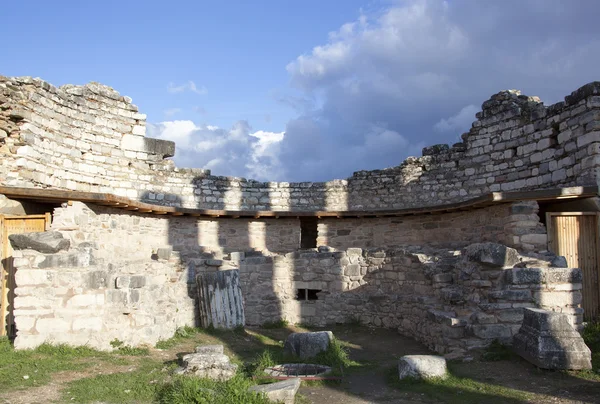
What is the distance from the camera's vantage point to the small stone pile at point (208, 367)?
7.36m

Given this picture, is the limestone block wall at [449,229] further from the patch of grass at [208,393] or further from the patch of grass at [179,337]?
the patch of grass at [208,393]

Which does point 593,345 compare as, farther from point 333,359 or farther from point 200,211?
point 200,211

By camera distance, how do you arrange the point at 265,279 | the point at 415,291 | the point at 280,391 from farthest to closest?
the point at 265,279
the point at 415,291
the point at 280,391

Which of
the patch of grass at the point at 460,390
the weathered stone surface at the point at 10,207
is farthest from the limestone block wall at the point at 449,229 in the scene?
the weathered stone surface at the point at 10,207

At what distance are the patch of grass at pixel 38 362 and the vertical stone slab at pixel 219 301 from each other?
11.1ft

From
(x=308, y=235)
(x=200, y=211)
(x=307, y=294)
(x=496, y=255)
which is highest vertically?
(x=200, y=211)

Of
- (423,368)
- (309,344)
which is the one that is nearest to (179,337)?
(309,344)

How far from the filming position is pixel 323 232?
16.9 m

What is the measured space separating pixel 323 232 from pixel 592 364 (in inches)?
384

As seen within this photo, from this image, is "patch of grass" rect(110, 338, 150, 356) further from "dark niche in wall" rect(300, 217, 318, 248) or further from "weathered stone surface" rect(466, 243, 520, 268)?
"dark niche in wall" rect(300, 217, 318, 248)

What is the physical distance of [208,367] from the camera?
747 cm

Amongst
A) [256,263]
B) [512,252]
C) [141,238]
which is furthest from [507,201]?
[141,238]

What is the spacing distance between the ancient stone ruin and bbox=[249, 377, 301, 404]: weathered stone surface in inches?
145

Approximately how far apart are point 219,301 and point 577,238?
802cm
